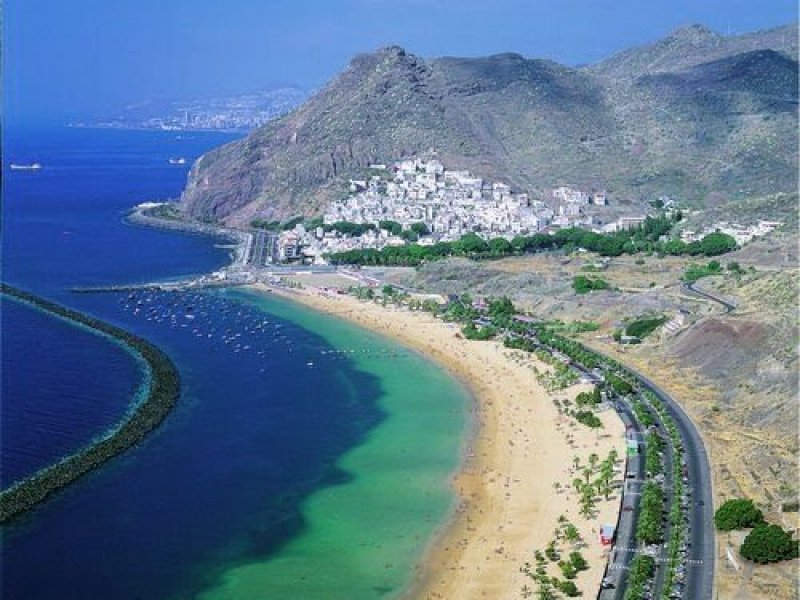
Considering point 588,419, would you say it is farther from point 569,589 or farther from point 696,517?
point 569,589

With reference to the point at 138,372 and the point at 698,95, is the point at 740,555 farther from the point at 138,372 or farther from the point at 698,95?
the point at 698,95

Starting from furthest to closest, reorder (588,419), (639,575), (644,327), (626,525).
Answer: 1. (644,327)
2. (588,419)
3. (626,525)
4. (639,575)

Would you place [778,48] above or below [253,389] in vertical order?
above

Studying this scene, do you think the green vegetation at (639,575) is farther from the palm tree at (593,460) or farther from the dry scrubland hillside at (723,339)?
the palm tree at (593,460)

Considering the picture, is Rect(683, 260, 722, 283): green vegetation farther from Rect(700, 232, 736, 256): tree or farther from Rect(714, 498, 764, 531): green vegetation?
Rect(714, 498, 764, 531): green vegetation

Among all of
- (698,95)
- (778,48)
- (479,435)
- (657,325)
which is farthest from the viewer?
(778,48)

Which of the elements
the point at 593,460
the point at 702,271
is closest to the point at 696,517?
the point at 593,460

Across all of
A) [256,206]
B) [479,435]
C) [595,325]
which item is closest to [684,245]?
[595,325]

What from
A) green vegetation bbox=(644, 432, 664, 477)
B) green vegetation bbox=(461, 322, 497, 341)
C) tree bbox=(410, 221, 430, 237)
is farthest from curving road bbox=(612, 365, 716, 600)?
tree bbox=(410, 221, 430, 237)
